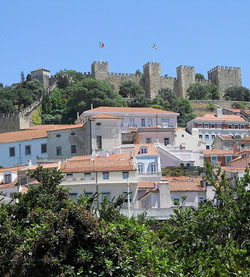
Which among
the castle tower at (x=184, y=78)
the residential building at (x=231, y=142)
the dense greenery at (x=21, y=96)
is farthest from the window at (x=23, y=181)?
the castle tower at (x=184, y=78)

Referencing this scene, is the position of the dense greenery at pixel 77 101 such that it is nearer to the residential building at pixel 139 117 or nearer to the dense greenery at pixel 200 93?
the residential building at pixel 139 117

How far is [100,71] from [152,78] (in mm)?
8632

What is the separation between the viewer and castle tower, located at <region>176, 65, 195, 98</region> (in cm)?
10504

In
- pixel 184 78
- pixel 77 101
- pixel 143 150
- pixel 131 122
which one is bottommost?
pixel 143 150

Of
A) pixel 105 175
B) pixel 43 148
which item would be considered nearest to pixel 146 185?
pixel 105 175

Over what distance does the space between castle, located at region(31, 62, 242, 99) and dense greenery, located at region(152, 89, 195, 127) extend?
7.19 metres

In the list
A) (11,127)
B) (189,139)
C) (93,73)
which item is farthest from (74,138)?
(93,73)

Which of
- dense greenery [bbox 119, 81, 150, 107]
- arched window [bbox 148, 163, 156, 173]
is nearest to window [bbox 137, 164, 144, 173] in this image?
arched window [bbox 148, 163, 156, 173]

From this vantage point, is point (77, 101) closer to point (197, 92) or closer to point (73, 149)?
point (197, 92)

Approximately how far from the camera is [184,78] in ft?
349

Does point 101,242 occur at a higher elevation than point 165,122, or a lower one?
lower

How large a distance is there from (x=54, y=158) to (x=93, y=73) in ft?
159

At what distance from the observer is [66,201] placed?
17.7 metres

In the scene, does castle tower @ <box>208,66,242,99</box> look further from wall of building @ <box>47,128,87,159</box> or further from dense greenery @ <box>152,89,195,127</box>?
wall of building @ <box>47,128,87,159</box>
